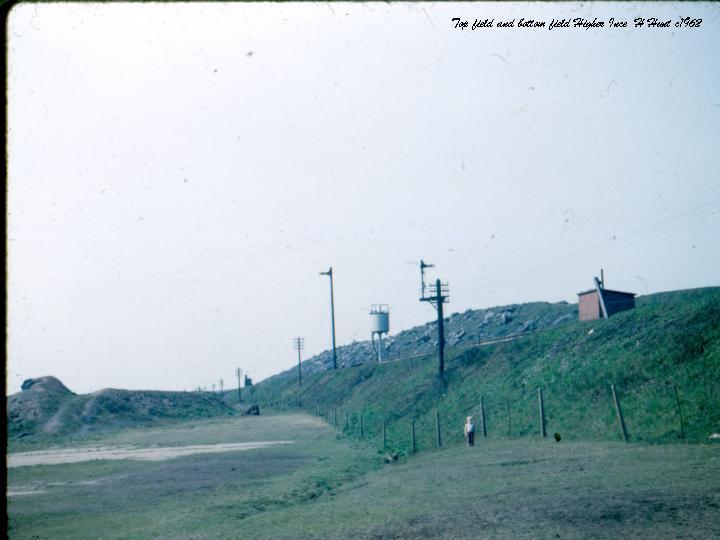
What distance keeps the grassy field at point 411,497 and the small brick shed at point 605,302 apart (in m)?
19.2

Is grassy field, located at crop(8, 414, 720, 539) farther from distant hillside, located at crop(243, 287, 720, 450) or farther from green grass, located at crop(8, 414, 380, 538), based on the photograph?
distant hillside, located at crop(243, 287, 720, 450)

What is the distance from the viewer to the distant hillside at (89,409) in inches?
2793

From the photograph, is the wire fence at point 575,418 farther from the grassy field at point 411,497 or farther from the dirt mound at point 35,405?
the dirt mound at point 35,405

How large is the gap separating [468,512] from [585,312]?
109 feet

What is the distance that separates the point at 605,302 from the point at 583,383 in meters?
14.4

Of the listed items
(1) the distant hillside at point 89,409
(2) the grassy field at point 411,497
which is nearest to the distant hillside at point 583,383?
(2) the grassy field at point 411,497

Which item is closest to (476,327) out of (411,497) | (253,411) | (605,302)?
(253,411)

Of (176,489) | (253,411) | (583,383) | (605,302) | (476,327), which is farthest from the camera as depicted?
(476,327)

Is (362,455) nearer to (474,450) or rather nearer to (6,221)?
(474,450)

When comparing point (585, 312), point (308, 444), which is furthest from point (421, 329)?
point (308, 444)

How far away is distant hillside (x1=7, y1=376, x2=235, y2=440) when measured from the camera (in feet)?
233

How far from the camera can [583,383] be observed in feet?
90.3

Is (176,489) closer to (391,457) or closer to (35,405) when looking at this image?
(391,457)

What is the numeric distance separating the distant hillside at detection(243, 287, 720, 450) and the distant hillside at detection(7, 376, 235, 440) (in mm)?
34287
